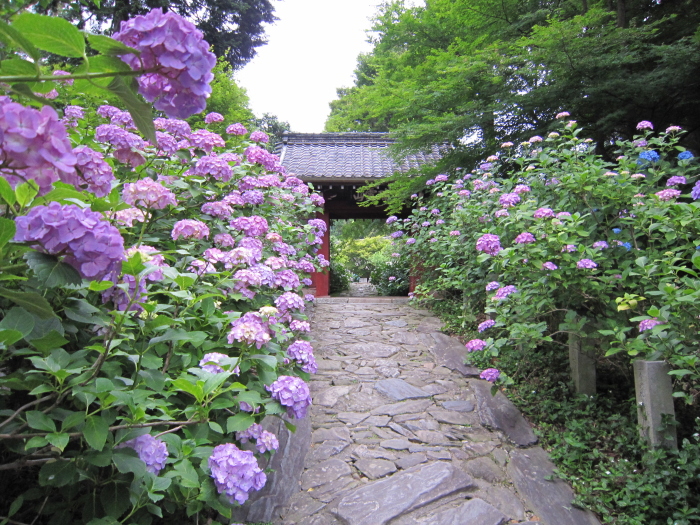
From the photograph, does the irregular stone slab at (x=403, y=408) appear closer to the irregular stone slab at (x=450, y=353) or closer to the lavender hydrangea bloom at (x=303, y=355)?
the irregular stone slab at (x=450, y=353)

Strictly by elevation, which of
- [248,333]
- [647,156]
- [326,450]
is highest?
[647,156]

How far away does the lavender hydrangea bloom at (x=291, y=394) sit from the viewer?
4.50 ft

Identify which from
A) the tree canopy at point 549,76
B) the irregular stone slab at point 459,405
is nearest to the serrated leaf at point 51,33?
the irregular stone slab at point 459,405

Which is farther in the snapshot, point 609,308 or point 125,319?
point 609,308

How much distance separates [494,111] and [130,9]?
7.30 metres

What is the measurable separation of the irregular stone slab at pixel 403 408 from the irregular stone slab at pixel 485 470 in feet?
2.06

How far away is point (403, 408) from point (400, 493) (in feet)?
3.00

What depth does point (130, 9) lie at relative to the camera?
26.0 ft

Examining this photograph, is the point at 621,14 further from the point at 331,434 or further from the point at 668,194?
the point at 331,434

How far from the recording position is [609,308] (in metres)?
2.45

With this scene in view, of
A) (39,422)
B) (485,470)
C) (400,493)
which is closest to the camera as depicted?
(39,422)

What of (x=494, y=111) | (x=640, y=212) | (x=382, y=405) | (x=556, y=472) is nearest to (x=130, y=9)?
(x=494, y=111)

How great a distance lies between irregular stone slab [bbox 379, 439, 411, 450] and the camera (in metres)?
2.55

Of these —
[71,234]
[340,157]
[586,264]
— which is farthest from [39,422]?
[340,157]
